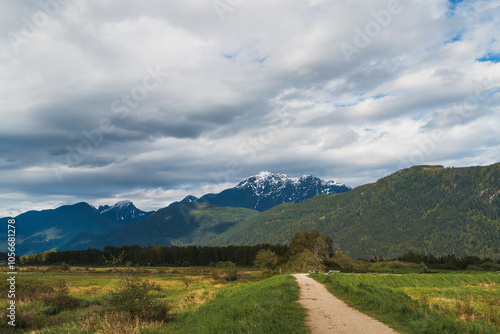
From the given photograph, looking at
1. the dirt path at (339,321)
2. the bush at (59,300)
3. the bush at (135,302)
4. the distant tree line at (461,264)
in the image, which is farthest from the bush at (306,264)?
the distant tree line at (461,264)

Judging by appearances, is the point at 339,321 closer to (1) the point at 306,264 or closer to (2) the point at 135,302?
(2) the point at 135,302

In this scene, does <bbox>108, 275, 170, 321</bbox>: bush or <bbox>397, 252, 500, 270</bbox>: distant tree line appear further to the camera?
<bbox>397, 252, 500, 270</bbox>: distant tree line

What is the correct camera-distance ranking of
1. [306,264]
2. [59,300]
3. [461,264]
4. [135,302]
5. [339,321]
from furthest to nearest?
1. [461,264]
2. [306,264]
3. [59,300]
4. [135,302]
5. [339,321]

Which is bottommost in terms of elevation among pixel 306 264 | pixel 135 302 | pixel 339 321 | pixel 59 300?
pixel 306 264

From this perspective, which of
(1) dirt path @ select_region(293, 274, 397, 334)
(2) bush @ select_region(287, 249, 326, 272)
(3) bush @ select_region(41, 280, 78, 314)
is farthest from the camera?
(2) bush @ select_region(287, 249, 326, 272)

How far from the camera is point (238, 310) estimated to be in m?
18.8

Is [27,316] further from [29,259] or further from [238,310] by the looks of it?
[29,259]

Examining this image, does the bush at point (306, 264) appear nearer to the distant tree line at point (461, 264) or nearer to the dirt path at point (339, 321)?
the dirt path at point (339, 321)

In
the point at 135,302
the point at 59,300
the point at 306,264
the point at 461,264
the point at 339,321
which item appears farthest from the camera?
the point at 461,264

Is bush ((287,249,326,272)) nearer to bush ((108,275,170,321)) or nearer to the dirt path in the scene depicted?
the dirt path

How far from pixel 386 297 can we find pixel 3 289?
4800cm

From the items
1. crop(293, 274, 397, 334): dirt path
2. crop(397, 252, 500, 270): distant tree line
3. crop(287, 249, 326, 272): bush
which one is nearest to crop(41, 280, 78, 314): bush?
crop(293, 274, 397, 334): dirt path

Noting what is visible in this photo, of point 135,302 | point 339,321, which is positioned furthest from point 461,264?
point 135,302

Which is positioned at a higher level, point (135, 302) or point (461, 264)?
point (135, 302)
